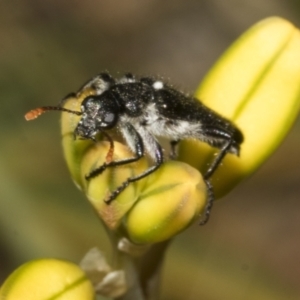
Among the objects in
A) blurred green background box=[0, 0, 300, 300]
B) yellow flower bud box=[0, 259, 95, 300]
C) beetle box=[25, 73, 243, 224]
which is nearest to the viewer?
yellow flower bud box=[0, 259, 95, 300]

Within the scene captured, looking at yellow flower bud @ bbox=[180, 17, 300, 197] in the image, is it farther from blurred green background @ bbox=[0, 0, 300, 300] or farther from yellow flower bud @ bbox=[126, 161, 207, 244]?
blurred green background @ bbox=[0, 0, 300, 300]

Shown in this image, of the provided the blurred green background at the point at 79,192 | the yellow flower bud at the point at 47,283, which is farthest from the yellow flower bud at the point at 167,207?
the blurred green background at the point at 79,192

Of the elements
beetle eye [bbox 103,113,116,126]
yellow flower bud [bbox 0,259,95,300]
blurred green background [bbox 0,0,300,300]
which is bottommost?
blurred green background [bbox 0,0,300,300]

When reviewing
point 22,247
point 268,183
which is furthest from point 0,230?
point 268,183

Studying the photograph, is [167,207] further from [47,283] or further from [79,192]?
[79,192]

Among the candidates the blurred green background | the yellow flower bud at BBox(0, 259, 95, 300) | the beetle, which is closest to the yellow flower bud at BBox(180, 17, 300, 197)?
the beetle

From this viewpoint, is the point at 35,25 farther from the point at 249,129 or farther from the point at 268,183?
the point at 249,129

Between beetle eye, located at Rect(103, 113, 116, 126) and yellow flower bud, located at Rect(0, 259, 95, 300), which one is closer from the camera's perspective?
yellow flower bud, located at Rect(0, 259, 95, 300)
